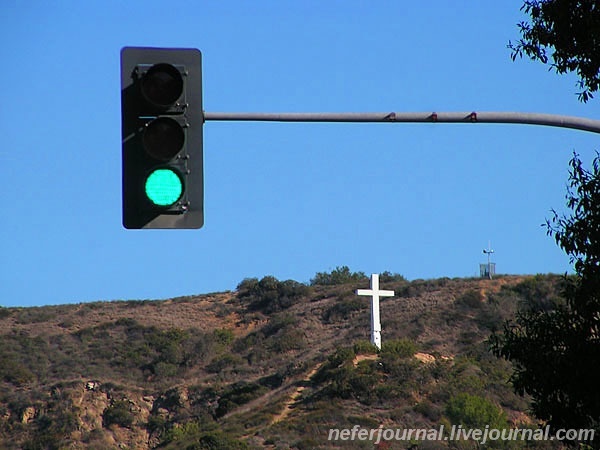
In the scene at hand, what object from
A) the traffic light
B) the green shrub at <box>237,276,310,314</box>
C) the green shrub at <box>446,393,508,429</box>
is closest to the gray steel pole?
the traffic light

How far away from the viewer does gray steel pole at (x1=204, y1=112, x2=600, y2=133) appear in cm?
870

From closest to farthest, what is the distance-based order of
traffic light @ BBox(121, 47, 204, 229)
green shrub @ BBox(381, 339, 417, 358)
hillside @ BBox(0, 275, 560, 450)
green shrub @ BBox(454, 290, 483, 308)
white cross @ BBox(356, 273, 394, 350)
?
traffic light @ BBox(121, 47, 204, 229), hillside @ BBox(0, 275, 560, 450), white cross @ BBox(356, 273, 394, 350), green shrub @ BBox(381, 339, 417, 358), green shrub @ BBox(454, 290, 483, 308)

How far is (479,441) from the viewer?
35281mm

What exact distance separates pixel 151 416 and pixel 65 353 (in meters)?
11.7

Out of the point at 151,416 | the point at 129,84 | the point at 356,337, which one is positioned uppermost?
the point at 129,84

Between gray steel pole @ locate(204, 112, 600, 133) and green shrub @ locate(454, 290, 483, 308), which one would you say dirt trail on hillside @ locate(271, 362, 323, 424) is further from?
gray steel pole @ locate(204, 112, 600, 133)

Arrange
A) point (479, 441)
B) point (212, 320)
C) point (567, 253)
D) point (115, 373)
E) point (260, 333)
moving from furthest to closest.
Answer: point (212, 320)
point (260, 333)
point (115, 373)
point (479, 441)
point (567, 253)

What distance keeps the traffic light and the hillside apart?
2798cm

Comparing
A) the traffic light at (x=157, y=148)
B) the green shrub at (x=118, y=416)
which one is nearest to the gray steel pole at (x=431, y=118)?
the traffic light at (x=157, y=148)

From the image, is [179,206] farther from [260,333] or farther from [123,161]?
[260,333]

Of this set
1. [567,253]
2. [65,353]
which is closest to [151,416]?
[65,353]

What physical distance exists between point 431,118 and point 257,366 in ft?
163

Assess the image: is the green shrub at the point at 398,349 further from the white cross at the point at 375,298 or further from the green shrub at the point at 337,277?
the green shrub at the point at 337,277

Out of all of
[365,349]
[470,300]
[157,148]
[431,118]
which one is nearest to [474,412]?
[365,349]
